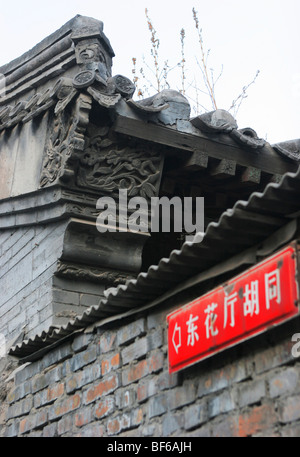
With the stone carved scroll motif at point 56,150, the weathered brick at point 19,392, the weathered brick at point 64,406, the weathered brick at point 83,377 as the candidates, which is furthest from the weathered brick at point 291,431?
the stone carved scroll motif at point 56,150

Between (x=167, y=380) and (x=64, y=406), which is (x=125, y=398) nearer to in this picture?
(x=167, y=380)

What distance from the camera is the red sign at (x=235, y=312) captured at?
12.2ft

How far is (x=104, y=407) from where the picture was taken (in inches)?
206

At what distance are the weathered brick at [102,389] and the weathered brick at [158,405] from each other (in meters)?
0.47

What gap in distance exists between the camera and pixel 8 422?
6.74 meters

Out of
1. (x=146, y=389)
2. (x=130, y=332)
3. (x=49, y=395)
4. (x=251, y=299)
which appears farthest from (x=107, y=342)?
(x=251, y=299)

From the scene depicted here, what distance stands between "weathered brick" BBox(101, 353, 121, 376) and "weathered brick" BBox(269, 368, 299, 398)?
1.61 m

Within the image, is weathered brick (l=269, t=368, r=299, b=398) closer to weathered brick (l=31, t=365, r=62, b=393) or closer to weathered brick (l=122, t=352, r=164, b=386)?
weathered brick (l=122, t=352, r=164, b=386)

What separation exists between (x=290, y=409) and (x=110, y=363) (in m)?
1.90

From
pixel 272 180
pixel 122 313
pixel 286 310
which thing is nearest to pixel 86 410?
pixel 122 313

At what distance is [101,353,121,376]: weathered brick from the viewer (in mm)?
5270

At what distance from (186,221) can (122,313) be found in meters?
3.28

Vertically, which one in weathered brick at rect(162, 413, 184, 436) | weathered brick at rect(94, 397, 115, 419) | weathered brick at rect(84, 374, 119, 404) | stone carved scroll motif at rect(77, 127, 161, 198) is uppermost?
stone carved scroll motif at rect(77, 127, 161, 198)

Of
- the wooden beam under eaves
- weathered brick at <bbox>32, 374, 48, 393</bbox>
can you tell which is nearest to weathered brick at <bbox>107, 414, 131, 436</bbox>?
weathered brick at <bbox>32, 374, 48, 393</bbox>
